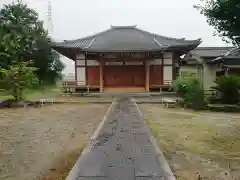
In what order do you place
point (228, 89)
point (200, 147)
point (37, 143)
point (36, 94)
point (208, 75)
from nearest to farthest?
point (200, 147)
point (37, 143)
point (228, 89)
point (208, 75)
point (36, 94)

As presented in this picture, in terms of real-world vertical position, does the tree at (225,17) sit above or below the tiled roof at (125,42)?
below

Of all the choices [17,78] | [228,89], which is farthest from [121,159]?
[17,78]

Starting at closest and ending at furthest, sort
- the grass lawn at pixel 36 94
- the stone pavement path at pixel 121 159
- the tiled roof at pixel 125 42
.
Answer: the stone pavement path at pixel 121 159 < the grass lawn at pixel 36 94 < the tiled roof at pixel 125 42

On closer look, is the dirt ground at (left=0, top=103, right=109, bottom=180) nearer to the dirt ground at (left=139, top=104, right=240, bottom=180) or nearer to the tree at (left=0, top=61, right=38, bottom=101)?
the dirt ground at (left=139, top=104, right=240, bottom=180)

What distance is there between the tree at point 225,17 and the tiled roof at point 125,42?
706 inches

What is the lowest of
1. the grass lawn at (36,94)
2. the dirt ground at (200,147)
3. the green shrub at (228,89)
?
the dirt ground at (200,147)

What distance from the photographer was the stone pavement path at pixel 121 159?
16.8ft

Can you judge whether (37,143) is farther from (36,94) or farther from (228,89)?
(36,94)

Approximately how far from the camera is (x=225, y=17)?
8055 mm

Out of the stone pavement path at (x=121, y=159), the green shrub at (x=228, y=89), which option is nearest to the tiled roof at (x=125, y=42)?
the green shrub at (x=228, y=89)

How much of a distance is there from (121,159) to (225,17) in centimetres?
468

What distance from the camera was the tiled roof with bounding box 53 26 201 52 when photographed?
27.3m

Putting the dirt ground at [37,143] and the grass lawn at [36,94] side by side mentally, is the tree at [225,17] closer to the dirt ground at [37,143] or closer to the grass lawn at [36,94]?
the dirt ground at [37,143]

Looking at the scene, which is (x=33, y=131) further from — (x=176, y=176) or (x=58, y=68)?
(x=58, y=68)
